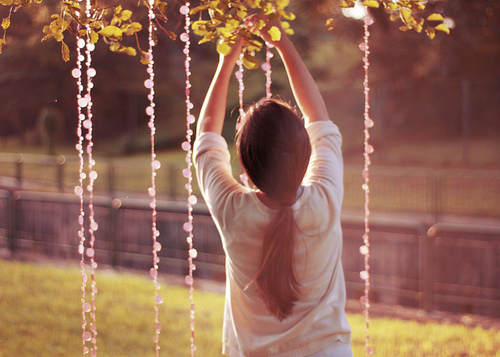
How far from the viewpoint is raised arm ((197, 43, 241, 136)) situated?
1.98 metres

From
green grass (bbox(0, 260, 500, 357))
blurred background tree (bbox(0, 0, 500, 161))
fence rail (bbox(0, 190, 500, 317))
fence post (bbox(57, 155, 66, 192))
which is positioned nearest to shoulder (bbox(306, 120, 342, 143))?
green grass (bbox(0, 260, 500, 357))

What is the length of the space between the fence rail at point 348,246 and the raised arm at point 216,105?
14.4ft

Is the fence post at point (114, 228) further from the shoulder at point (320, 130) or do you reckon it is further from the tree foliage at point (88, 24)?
the shoulder at point (320, 130)

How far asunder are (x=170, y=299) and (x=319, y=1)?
1047 cm

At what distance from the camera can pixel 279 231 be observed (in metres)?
1.75

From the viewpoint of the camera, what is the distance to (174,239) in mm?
8438

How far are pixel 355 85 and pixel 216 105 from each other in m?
18.5

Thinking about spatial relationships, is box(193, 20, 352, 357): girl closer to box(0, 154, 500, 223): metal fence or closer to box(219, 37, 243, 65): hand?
box(219, 37, 243, 65): hand

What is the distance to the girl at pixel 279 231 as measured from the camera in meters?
1.74

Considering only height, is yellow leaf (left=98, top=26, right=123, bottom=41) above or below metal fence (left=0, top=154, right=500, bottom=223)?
above

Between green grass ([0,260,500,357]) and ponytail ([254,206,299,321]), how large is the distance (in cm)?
295

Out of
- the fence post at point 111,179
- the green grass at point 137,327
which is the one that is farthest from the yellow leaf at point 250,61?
the fence post at point 111,179

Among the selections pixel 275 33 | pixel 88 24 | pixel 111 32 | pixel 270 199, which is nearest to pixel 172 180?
pixel 88 24

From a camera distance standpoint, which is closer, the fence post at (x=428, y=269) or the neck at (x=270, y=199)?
the neck at (x=270, y=199)
